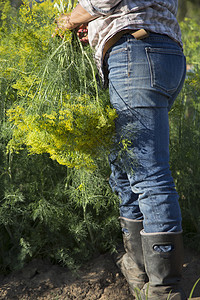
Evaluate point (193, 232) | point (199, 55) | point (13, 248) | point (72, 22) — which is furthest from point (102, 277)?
point (199, 55)

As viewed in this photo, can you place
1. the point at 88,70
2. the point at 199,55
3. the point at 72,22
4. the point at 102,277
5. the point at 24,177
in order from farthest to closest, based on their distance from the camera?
the point at 199,55 → the point at 24,177 → the point at 102,277 → the point at 88,70 → the point at 72,22

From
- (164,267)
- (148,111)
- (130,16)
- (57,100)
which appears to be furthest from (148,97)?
(164,267)

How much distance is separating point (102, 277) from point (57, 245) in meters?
0.36

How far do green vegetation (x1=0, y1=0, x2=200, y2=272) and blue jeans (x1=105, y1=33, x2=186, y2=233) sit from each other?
0.09 m

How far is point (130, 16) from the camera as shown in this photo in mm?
1332

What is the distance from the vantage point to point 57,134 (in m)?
1.35

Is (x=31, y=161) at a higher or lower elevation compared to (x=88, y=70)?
lower

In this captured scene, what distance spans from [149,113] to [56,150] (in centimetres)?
44

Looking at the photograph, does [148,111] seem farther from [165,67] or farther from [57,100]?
[57,100]

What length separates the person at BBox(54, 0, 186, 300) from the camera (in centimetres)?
133

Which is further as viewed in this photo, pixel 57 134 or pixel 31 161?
pixel 31 161

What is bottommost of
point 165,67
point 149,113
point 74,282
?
point 74,282

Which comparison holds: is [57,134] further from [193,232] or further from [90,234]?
[193,232]

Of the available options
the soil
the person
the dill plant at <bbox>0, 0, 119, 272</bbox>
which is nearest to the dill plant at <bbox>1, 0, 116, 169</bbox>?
the dill plant at <bbox>0, 0, 119, 272</bbox>
